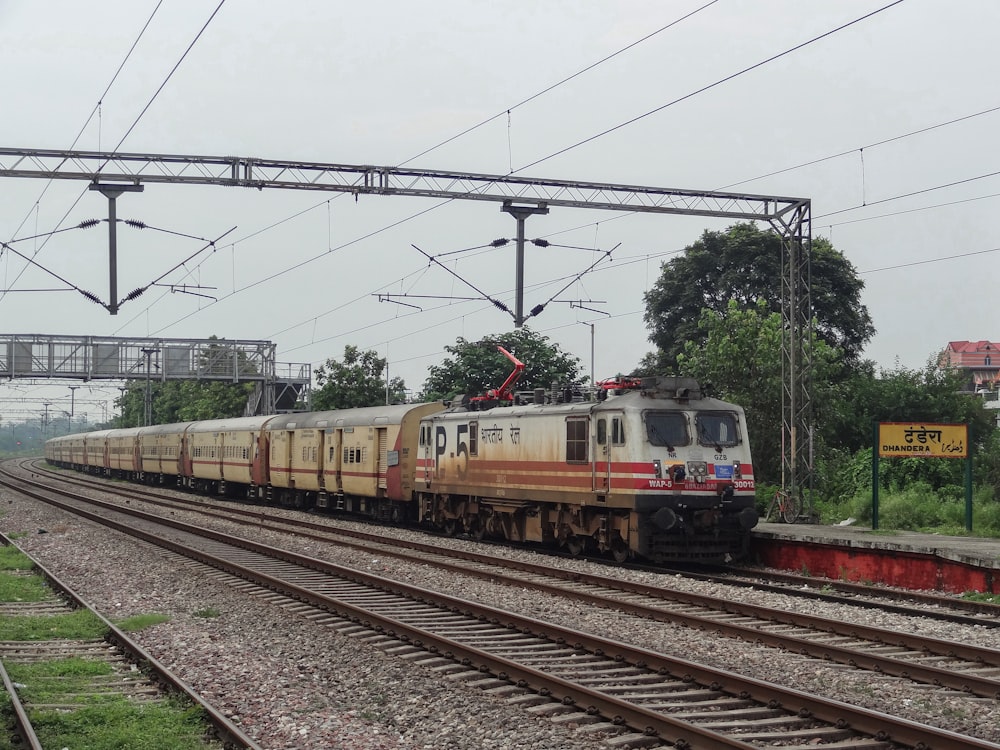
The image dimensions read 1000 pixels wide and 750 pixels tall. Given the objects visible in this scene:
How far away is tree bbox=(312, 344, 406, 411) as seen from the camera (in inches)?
2329

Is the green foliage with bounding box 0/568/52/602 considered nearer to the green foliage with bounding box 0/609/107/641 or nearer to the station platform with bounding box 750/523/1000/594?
the green foliage with bounding box 0/609/107/641

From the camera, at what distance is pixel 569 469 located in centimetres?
2098

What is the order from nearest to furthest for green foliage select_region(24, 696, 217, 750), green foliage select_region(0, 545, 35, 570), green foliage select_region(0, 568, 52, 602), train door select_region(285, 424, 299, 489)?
green foliage select_region(24, 696, 217, 750)
green foliage select_region(0, 568, 52, 602)
green foliage select_region(0, 545, 35, 570)
train door select_region(285, 424, 299, 489)

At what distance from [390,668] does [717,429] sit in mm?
10669

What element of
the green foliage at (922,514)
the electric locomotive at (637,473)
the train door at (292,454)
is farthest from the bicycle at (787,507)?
the train door at (292,454)

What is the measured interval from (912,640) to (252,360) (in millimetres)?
58303

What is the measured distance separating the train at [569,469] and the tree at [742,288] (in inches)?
1130

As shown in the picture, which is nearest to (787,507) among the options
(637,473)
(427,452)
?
(637,473)

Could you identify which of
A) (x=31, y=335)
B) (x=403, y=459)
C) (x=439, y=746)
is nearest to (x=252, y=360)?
(x=31, y=335)

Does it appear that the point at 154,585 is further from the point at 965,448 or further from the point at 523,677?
the point at 965,448

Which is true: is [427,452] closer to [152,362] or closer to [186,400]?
[152,362]

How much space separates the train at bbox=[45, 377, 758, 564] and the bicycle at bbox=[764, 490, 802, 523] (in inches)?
165

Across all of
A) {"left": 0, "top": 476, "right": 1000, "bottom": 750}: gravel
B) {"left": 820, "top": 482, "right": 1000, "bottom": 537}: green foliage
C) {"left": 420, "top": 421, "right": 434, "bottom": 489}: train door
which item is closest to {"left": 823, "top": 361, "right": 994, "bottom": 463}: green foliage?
{"left": 820, "top": 482, "right": 1000, "bottom": 537}: green foliage

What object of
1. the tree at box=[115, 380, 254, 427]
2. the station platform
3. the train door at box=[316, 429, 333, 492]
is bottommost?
the station platform
